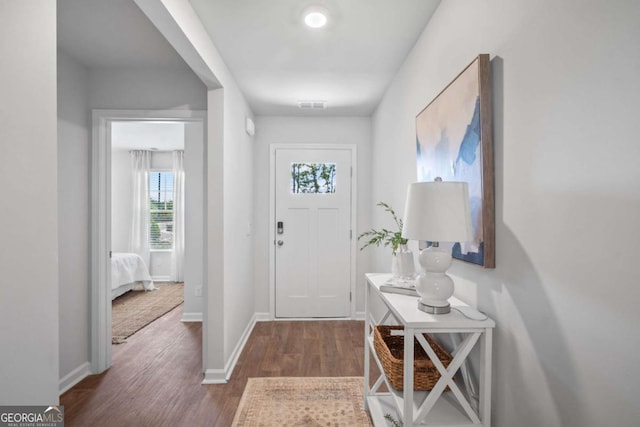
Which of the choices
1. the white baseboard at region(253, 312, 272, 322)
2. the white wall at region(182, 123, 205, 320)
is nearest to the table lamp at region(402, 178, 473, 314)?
the white baseboard at region(253, 312, 272, 322)

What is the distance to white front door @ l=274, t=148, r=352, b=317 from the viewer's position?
3.96m

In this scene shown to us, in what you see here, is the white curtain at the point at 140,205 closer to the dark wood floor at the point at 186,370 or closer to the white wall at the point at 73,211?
the dark wood floor at the point at 186,370

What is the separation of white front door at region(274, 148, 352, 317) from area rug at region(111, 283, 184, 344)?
1.57 meters

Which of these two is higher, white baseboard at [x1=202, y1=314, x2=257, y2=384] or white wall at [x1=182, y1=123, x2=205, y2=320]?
white wall at [x1=182, y1=123, x2=205, y2=320]

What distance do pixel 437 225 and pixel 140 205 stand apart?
21.0ft

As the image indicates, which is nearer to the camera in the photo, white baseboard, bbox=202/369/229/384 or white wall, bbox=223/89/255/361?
white baseboard, bbox=202/369/229/384

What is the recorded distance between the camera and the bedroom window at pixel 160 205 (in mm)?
6398

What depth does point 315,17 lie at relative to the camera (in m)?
1.95

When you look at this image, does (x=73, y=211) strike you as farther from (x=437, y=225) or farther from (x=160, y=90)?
(x=437, y=225)

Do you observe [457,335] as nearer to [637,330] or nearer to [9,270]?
[637,330]

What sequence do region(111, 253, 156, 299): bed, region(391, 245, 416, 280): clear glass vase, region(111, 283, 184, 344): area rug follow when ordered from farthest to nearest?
region(111, 253, 156, 299): bed < region(111, 283, 184, 344): area rug < region(391, 245, 416, 280): clear glass vase

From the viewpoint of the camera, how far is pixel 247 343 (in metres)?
3.24

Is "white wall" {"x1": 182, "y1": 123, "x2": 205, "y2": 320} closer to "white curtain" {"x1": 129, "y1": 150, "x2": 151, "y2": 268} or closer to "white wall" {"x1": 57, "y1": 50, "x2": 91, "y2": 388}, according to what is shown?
"white wall" {"x1": 57, "y1": 50, "x2": 91, "y2": 388}

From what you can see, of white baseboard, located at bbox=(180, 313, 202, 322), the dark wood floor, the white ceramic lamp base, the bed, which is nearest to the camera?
the white ceramic lamp base
